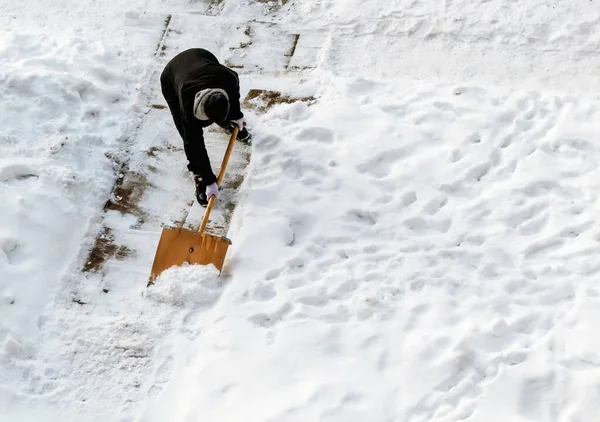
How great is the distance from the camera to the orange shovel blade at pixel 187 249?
341cm

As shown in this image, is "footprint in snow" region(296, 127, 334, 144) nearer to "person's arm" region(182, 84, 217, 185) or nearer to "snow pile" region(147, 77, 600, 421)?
"snow pile" region(147, 77, 600, 421)

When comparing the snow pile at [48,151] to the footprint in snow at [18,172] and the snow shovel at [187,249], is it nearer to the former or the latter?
the footprint in snow at [18,172]

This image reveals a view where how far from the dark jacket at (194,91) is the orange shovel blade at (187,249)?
0.38 metres


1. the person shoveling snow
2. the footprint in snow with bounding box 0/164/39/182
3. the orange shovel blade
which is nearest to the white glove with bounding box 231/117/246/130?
the person shoveling snow

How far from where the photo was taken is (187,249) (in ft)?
11.3

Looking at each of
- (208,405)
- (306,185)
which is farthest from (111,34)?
(208,405)

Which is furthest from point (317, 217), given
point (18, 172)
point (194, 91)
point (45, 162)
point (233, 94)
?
point (18, 172)

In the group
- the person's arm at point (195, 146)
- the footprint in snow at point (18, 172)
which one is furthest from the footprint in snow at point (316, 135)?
the footprint in snow at point (18, 172)

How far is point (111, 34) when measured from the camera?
15.7 feet

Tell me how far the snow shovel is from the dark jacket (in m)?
0.36

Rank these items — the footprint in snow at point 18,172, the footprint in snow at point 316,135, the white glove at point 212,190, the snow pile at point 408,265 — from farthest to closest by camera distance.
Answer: the footprint in snow at point 316,135
the footprint in snow at point 18,172
the white glove at point 212,190
the snow pile at point 408,265

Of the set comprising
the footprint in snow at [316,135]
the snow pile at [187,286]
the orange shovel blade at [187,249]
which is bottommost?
the snow pile at [187,286]

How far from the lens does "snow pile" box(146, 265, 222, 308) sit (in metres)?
3.34

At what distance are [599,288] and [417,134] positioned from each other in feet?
4.62
